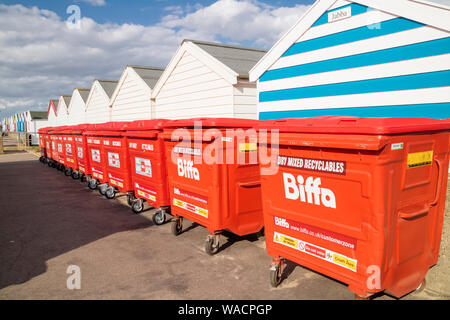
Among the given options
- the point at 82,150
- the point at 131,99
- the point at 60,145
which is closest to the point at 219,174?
the point at 82,150

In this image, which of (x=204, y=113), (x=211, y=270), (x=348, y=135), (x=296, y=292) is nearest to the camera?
(x=348, y=135)

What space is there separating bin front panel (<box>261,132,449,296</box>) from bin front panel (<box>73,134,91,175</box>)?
7.01 m

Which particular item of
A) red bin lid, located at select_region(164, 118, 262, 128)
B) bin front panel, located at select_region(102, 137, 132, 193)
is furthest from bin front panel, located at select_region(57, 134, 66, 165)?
red bin lid, located at select_region(164, 118, 262, 128)

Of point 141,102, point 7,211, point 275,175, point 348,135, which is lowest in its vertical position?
point 7,211

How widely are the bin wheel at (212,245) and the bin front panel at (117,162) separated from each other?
2941mm

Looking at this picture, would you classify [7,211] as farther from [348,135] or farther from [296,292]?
[348,135]

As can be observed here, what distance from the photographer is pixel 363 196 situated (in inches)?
104

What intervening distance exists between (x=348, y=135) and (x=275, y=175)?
3.23 feet

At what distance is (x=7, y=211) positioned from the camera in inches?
274

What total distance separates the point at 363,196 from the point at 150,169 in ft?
13.1

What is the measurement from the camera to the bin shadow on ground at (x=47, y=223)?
435 cm

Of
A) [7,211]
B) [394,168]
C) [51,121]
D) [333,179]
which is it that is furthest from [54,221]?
[51,121]

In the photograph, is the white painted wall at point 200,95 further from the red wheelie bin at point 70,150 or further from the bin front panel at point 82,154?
the red wheelie bin at point 70,150

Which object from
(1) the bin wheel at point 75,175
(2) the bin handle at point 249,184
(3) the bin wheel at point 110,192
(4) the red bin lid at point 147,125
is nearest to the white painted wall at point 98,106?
(1) the bin wheel at point 75,175
